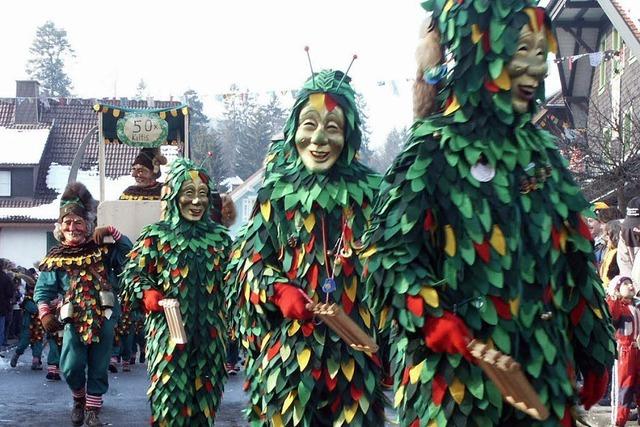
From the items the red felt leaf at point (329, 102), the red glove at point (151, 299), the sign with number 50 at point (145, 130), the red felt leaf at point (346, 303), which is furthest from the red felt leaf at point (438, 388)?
the sign with number 50 at point (145, 130)

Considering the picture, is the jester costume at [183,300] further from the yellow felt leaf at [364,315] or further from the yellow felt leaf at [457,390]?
the yellow felt leaf at [457,390]

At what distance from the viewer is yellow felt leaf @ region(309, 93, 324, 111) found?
6.59 metres

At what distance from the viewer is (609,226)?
12383 mm

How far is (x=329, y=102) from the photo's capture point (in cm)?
661

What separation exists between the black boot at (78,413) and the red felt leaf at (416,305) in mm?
6840

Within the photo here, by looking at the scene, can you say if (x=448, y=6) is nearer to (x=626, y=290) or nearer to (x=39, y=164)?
(x=626, y=290)

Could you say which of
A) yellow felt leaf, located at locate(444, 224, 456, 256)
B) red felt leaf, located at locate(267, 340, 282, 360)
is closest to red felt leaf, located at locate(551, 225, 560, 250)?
yellow felt leaf, located at locate(444, 224, 456, 256)

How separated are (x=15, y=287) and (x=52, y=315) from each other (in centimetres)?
1097

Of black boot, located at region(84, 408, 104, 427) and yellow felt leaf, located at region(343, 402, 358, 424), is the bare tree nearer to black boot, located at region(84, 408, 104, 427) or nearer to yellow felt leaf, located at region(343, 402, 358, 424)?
black boot, located at region(84, 408, 104, 427)

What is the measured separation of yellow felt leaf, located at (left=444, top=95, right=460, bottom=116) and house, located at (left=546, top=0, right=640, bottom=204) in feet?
45.7

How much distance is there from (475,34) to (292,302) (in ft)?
6.63

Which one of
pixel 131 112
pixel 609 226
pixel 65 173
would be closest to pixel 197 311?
pixel 609 226

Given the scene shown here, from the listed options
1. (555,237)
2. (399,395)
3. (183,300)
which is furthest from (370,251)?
(183,300)

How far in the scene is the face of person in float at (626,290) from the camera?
33.1 ft
